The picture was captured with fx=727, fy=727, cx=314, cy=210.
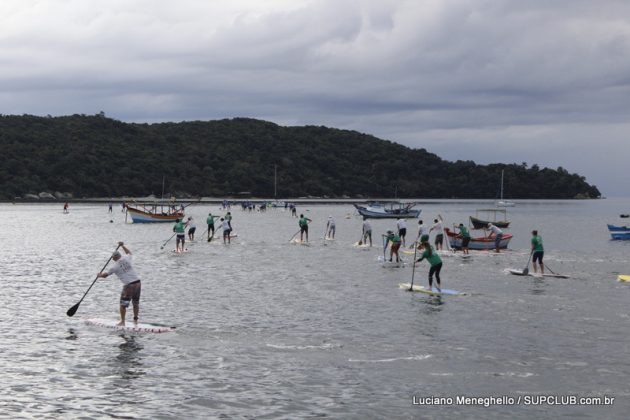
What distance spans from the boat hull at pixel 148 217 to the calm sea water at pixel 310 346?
56515mm

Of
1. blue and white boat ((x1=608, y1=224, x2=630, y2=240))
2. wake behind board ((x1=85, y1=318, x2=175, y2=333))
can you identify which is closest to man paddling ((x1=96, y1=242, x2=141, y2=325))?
wake behind board ((x1=85, y1=318, x2=175, y2=333))

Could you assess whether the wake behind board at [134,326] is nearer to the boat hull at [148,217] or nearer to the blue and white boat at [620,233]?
the blue and white boat at [620,233]

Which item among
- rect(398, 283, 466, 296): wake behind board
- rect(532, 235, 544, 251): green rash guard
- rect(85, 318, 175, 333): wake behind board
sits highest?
rect(532, 235, 544, 251): green rash guard

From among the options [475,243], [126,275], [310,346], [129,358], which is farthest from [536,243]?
[129,358]

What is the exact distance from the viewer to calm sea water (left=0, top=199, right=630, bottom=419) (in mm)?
14289

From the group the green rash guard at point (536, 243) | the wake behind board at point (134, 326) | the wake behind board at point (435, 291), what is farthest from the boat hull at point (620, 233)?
the wake behind board at point (134, 326)

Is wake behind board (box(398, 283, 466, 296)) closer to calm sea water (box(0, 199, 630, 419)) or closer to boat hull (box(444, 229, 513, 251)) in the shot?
calm sea water (box(0, 199, 630, 419))

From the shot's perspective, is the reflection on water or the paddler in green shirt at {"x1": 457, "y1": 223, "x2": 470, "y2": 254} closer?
the reflection on water

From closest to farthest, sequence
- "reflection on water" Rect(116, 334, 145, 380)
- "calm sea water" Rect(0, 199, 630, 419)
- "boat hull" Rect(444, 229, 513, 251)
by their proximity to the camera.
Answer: "calm sea water" Rect(0, 199, 630, 419) → "reflection on water" Rect(116, 334, 145, 380) → "boat hull" Rect(444, 229, 513, 251)

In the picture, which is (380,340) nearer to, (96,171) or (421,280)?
(421,280)

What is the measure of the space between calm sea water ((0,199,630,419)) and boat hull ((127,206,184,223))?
56.5 m

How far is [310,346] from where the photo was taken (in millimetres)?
Result: 19094

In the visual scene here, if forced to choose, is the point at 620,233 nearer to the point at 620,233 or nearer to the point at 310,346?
the point at 620,233

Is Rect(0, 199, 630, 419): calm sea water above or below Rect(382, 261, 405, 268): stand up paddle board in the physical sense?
below
